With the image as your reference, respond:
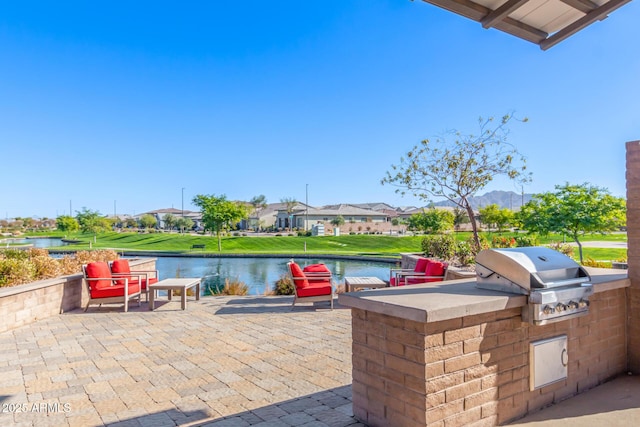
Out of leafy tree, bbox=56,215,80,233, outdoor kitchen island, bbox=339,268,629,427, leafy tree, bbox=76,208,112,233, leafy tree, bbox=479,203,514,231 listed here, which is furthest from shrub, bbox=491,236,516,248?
leafy tree, bbox=56,215,80,233

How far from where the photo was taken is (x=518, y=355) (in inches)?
91.9

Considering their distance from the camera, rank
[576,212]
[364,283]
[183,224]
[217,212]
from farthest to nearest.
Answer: [183,224] < [217,212] < [576,212] < [364,283]

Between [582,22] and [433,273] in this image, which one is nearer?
[582,22]

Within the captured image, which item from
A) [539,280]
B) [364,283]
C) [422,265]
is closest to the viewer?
[539,280]

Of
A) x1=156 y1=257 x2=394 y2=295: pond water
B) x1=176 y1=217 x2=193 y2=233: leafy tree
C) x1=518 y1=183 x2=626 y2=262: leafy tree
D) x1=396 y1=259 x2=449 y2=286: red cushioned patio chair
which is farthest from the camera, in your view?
x1=176 y1=217 x2=193 y2=233: leafy tree

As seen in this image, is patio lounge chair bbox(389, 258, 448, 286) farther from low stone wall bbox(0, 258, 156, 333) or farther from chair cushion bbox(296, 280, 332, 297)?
low stone wall bbox(0, 258, 156, 333)

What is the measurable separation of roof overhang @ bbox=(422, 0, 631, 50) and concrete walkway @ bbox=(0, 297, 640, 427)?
2.78m

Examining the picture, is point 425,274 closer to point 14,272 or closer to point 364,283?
point 364,283

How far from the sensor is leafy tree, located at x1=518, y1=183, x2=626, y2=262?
508 inches

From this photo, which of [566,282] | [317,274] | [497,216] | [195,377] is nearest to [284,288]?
[317,274]

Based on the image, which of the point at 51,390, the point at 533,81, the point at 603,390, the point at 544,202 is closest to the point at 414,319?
the point at 603,390

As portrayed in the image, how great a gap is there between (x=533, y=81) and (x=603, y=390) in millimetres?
9249

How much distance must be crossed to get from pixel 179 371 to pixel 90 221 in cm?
5036

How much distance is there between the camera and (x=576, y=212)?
43.0ft
